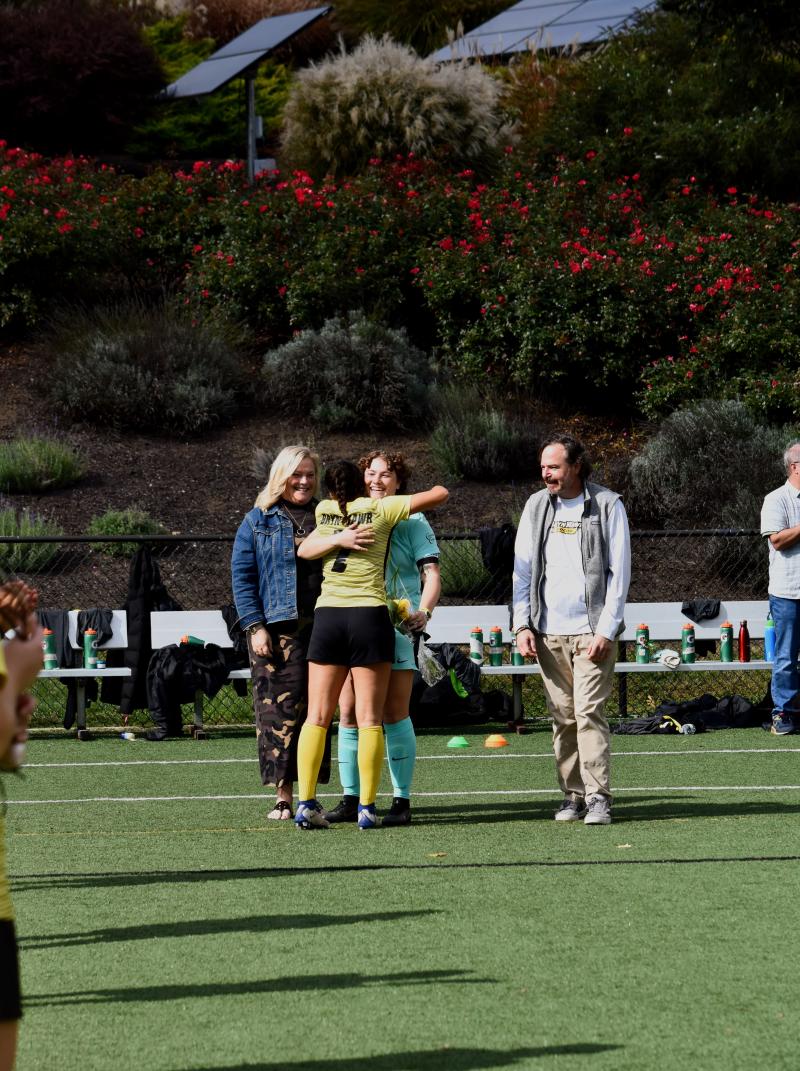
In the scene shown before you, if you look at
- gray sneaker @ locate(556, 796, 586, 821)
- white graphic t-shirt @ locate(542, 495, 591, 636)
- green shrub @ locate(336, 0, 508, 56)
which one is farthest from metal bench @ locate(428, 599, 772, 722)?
green shrub @ locate(336, 0, 508, 56)

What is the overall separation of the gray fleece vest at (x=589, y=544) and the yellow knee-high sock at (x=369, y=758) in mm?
936

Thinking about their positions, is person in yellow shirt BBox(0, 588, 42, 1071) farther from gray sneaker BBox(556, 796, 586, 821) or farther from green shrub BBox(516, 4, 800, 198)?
green shrub BBox(516, 4, 800, 198)

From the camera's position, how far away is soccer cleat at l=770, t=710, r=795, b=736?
1145cm

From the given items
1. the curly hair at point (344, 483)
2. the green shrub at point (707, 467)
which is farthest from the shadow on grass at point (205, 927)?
the green shrub at point (707, 467)

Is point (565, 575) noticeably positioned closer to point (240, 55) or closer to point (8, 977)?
point (8, 977)

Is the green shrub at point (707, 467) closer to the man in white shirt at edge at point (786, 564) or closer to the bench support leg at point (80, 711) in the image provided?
the man in white shirt at edge at point (786, 564)

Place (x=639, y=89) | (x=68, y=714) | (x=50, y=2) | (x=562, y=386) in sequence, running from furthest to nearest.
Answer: (x=50, y=2) < (x=639, y=89) < (x=562, y=386) < (x=68, y=714)

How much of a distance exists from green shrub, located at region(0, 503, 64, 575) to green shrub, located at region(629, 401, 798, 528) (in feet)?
20.7

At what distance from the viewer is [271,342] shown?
2078 centimetres

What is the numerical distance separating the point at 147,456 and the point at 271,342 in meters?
3.11

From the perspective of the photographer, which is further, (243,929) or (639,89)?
(639,89)

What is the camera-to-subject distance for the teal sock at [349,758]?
25.3ft

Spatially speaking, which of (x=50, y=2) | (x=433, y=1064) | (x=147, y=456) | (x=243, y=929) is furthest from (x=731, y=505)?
(x=50, y=2)

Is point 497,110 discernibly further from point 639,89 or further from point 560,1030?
point 560,1030
